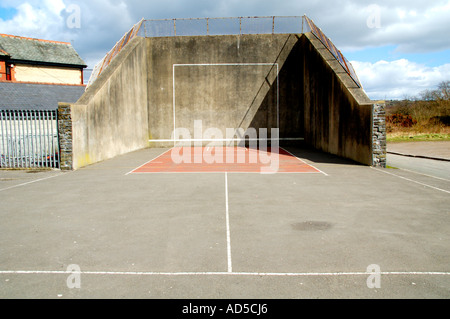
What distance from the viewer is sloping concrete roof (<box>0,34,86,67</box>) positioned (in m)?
38.5

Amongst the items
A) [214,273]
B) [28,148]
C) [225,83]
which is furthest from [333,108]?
[214,273]

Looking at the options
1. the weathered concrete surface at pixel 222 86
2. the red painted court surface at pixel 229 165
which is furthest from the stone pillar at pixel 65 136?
the weathered concrete surface at pixel 222 86

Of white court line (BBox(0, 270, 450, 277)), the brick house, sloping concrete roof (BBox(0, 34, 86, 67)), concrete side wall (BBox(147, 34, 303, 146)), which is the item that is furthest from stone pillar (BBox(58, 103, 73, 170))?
sloping concrete roof (BBox(0, 34, 86, 67))

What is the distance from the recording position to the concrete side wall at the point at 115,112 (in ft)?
46.8

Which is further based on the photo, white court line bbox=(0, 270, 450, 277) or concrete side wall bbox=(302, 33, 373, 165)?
concrete side wall bbox=(302, 33, 373, 165)

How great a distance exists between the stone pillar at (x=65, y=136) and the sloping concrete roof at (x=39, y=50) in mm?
29414

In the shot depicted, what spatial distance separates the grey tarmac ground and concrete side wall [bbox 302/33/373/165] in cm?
406

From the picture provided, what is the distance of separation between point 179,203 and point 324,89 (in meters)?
12.4

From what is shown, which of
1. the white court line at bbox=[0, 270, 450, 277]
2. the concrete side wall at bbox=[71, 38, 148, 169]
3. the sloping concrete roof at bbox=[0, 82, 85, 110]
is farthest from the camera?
the sloping concrete roof at bbox=[0, 82, 85, 110]

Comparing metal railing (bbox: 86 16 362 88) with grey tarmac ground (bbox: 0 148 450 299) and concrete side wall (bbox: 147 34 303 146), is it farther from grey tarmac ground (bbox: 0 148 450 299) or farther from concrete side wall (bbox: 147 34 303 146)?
grey tarmac ground (bbox: 0 148 450 299)

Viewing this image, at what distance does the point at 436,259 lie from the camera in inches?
195

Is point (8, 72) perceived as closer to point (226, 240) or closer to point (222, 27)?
point (222, 27)

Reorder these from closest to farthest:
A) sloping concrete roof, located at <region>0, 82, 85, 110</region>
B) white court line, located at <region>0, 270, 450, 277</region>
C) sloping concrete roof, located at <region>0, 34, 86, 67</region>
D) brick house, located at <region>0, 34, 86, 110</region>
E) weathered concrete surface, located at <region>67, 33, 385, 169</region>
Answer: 1. white court line, located at <region>0, 270, 450, 277</region>
2. weathered concrete surface, located at <region>67, 33, 385, 169</region>
3. sloping concrete roof, located at <region>0, 82, 85, 110</region>
4. brick house, located at <region>0, 34, 86, 110</region>
5. sloping concrete roof, located at <region>0, 34, 86, 67</region>

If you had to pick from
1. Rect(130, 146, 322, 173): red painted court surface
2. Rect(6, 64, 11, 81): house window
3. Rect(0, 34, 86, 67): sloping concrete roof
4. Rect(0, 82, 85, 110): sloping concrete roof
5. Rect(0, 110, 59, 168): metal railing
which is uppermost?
Rect(0, 34, 86, 67): sloping concrete roof
